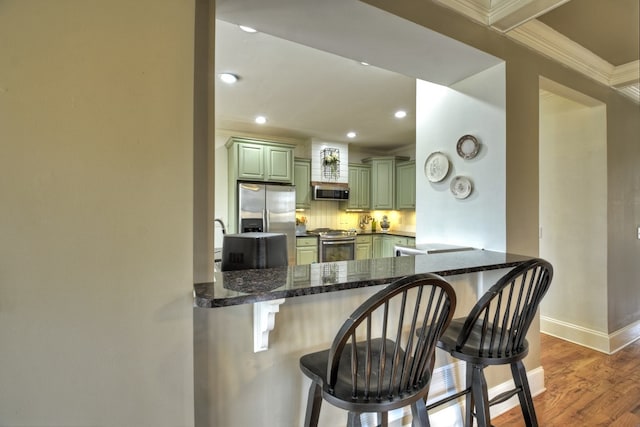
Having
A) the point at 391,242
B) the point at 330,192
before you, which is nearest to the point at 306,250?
the point at 330,192

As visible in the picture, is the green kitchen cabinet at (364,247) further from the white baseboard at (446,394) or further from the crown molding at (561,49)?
the crown molding at (561,49)

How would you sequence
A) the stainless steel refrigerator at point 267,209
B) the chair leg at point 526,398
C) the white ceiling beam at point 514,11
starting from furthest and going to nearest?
the stainless steel refrigerator at point 267,209 < the white ceiling beam at point 514,11 < the chair leg at point 526,398

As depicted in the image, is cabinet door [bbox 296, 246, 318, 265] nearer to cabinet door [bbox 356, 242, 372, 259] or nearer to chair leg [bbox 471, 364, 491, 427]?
cabinet door [bbox 356, 242, 372, 259]

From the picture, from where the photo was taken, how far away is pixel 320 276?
119 centimetres

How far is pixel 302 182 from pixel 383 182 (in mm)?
1515

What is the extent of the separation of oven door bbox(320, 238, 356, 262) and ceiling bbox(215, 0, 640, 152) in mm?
1895

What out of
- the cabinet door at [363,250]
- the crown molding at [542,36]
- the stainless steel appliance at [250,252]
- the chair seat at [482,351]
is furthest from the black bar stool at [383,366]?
the cabinet door at [363,250]

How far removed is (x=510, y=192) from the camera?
1.93 metres

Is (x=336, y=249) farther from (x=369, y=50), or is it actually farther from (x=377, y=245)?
(x=369, y=50)

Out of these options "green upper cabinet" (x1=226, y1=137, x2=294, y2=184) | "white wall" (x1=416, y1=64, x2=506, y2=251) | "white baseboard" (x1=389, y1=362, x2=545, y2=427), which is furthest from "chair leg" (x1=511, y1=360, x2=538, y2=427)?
"green upper cabinet" (x1=226, y1=137, x2=294, y2=184)

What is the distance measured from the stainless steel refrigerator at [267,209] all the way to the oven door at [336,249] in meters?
0.48

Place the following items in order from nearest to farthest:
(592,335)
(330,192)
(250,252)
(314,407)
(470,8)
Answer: (314,407), (250,252), (470,8), (592,335), (330,192)

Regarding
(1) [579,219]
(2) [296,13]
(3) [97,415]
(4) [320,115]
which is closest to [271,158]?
(4) [320,115]

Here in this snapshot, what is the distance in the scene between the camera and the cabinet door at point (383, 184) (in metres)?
5.48
